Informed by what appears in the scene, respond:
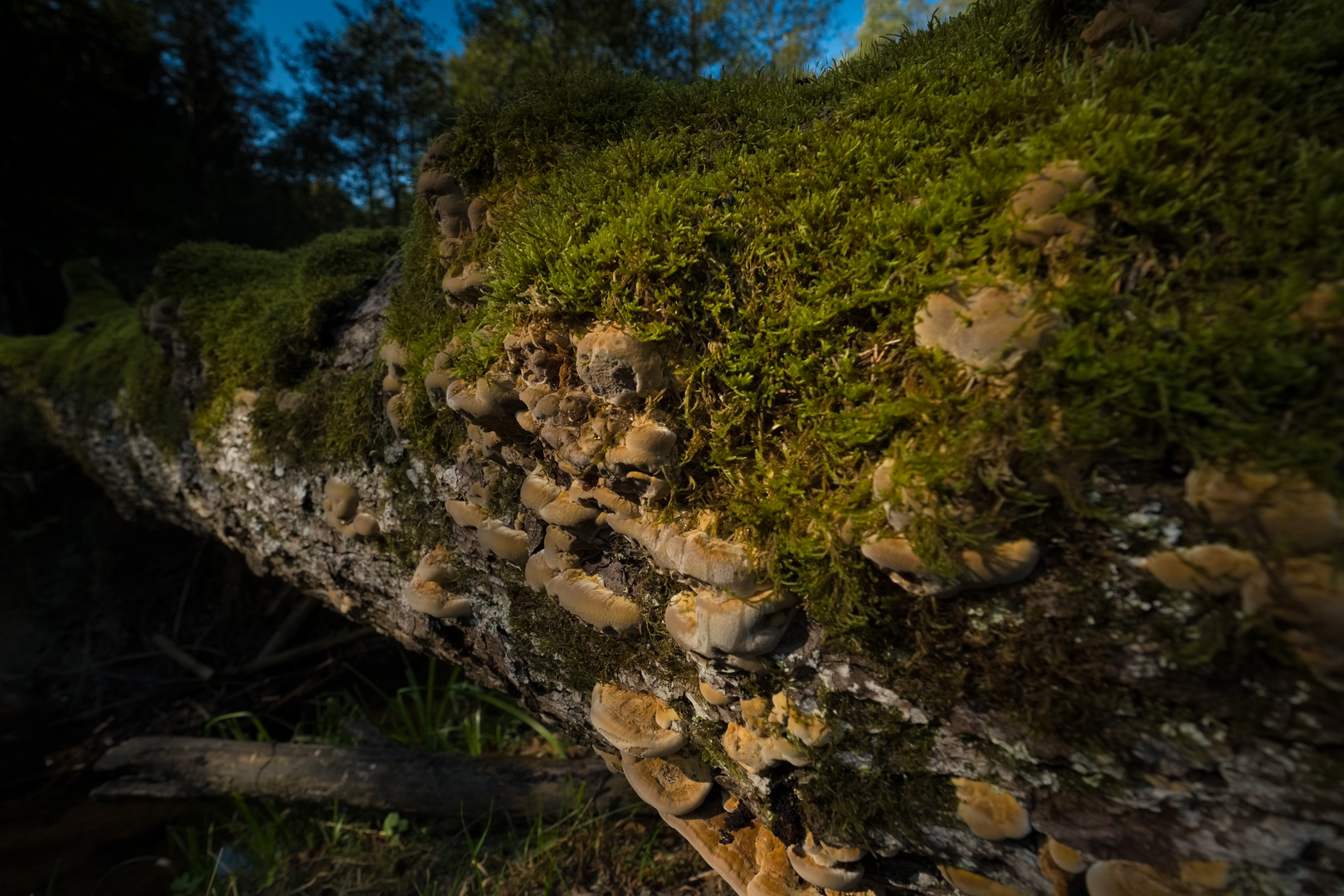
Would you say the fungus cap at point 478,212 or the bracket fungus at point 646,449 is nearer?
the bracket fungus at point 646,449

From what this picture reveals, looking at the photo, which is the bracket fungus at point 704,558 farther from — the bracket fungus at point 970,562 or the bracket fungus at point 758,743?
the bracket fungus at point 758,743

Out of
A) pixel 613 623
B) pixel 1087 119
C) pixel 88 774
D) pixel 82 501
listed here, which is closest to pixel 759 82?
pixel 1087 119

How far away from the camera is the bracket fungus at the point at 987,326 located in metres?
0.79

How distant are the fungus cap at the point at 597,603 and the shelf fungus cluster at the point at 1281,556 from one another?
0.98 metres

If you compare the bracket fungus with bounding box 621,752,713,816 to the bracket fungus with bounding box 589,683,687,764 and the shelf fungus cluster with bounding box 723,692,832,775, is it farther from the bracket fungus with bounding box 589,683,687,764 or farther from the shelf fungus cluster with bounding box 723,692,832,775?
the shelf fungus cluster with bounding box 723,692,832,775

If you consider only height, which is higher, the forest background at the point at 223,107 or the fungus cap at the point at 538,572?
the forest background at the point at 223,107

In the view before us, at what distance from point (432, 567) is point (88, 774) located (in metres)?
3.80

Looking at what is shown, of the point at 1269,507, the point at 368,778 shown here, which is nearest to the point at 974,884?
the point at 1269,507

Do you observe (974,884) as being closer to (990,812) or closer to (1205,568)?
(990,812)

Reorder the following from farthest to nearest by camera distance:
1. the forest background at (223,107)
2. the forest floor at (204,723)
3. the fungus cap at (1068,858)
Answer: the forest background at (223,107), the forest floor at (204,723), the fungus cap at (1068,858)

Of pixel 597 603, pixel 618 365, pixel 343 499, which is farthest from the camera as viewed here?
pixel 343 499

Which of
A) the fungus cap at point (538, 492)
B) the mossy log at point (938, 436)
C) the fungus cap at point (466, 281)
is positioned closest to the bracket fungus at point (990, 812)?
the mossy log at point (938, 436)

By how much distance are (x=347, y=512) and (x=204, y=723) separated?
3.17m

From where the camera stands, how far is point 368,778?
108 inches
